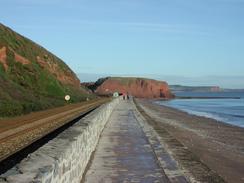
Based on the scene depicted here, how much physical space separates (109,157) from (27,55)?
6238 centimetres

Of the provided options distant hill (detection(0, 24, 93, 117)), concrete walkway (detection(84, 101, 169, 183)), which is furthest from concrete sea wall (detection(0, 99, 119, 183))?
distant hill (detection(0, 24, 93, 117))

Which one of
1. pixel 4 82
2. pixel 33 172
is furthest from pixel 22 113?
pixel 33 172

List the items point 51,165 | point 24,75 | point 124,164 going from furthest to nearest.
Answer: point 24,75 < point 124,164 < point 51,165

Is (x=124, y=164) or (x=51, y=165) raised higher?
(x=51, y=165)

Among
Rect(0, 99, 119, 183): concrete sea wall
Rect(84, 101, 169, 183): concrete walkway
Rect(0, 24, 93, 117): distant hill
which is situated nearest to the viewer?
Rect(0, 99, 119, 183): concrete sea wall

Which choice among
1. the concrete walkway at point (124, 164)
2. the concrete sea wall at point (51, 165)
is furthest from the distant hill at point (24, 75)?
the concrete sea wall at point (51, 165)

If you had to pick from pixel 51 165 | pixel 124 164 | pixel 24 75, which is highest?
pixel 24 75

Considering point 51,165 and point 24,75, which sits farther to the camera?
point 24,75

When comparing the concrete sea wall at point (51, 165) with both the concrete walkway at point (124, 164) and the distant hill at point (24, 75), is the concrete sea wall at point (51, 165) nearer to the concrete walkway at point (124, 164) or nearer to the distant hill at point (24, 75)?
the concrete walkway at point (124, 164)

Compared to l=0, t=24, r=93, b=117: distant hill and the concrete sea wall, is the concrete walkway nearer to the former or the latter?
the concrete sea wall

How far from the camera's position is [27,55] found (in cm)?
7244

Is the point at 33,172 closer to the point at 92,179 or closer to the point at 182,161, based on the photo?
the point at 92,179

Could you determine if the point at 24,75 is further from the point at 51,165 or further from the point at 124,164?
the point at 51,165

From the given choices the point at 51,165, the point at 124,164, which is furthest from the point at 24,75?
the point at 51,165
